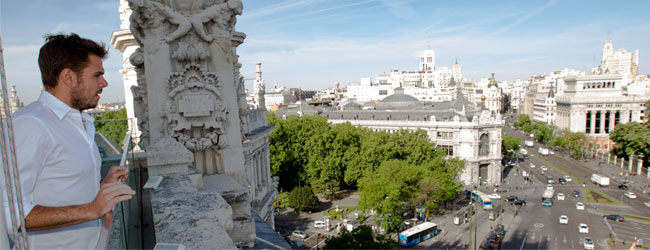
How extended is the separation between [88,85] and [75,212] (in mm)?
946

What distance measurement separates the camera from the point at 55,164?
8.35ft

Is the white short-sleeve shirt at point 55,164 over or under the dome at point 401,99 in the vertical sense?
over

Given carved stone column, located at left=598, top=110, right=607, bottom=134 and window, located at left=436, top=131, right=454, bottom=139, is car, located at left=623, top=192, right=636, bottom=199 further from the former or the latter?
carved stone column, located at left=598, top=110, right=607, bottom=134

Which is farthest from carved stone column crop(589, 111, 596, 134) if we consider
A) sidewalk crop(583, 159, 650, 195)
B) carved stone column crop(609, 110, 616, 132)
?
sidewalk crop(583, 159, 650, 195)

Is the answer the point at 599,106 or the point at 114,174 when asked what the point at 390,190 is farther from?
the point at 599,106

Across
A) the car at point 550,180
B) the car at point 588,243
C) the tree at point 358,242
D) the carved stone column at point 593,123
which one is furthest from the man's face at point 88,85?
the carved stone column at point 593,123

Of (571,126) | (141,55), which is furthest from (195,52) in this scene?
(571,126)

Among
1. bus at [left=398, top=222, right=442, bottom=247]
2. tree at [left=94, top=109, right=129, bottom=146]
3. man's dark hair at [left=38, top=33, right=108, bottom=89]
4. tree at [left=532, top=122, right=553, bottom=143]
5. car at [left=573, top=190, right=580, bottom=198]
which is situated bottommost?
car at [left=573, top=190, right=580, bottom=198]

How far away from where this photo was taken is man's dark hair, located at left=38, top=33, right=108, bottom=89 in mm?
2648

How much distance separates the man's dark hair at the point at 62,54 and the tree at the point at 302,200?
35974 millimetres

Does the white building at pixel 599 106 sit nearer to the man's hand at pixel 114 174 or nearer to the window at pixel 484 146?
the window at pixel 484 146

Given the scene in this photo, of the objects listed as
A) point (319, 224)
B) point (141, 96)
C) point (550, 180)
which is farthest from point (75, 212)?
point (550, 180)

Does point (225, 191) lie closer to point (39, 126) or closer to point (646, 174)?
point (39, 126)

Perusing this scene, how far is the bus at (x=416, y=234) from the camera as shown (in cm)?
3103
